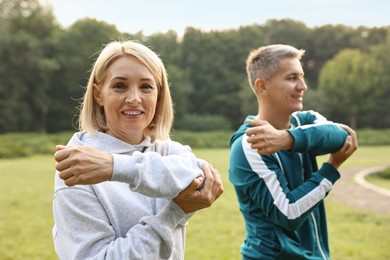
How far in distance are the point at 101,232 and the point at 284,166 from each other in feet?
3.84

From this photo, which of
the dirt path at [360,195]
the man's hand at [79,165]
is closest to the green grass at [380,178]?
the dirt path at [360,195]

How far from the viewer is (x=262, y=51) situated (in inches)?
118

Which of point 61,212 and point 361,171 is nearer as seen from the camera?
point 61,212

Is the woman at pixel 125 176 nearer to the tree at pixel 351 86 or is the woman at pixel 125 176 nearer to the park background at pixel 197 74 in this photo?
the park background at pixel 197 74

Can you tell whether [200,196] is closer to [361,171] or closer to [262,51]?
[262,51]

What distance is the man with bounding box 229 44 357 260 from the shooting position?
240 cm

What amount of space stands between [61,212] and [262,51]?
5.24 ft

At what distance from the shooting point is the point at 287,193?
2.55m

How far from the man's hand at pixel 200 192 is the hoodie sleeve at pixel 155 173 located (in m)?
0.03

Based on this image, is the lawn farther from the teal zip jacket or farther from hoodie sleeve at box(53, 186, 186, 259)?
hoodie sleeve at box(53, 186, 186, 259)

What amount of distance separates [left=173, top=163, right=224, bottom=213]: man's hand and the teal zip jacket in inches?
25.8

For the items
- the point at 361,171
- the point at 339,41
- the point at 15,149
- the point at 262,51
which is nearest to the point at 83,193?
the point at 262,51

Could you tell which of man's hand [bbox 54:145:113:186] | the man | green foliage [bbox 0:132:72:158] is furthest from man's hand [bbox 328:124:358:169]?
green foliage [bbox 0:132:72:158]

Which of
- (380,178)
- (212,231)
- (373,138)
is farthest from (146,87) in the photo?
(373,138)
